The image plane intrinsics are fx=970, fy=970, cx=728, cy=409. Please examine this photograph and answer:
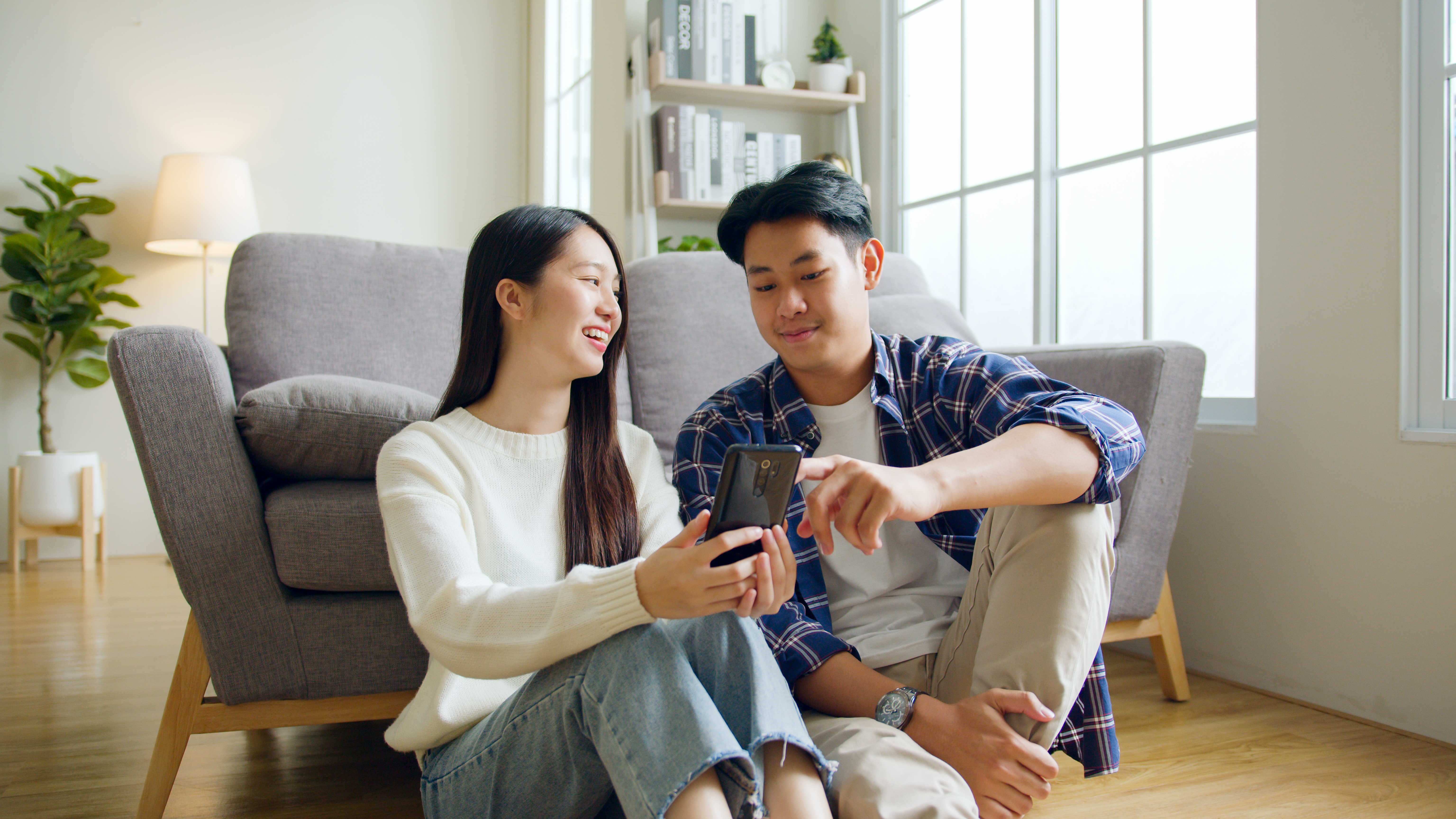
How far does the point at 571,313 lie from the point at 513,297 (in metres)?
0.09

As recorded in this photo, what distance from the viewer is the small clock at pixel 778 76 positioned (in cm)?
305

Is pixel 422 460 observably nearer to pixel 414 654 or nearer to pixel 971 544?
pixel 414 654

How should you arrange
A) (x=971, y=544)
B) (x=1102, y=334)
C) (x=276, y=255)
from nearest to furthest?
(x=971, y=544) → (x=276, y=255) → (x=1102, y=334)

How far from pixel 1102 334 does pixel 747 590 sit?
71.9 inches

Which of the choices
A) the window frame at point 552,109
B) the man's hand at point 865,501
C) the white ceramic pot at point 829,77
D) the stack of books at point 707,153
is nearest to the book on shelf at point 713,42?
the stack of books at point 707,153

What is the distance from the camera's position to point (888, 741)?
3.10ft

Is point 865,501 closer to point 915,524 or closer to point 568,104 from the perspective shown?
point 915,524

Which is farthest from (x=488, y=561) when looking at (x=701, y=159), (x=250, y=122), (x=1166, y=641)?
(x=250, y=122)

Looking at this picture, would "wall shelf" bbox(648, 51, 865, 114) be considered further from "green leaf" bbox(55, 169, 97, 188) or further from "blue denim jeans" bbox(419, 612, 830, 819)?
"blue denim jeans" bbox(419, 612, 830, 819)

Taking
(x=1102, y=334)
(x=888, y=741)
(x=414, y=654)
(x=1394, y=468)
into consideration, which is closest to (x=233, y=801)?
(x=414, y=654)

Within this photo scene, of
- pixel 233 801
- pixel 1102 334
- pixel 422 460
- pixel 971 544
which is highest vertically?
pixel 1102 334

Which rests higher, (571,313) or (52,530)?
(571,313)

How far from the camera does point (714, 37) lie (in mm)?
2977

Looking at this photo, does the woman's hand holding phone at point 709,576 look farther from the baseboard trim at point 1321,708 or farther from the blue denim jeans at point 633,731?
the baseboard trim at point 1321,708
